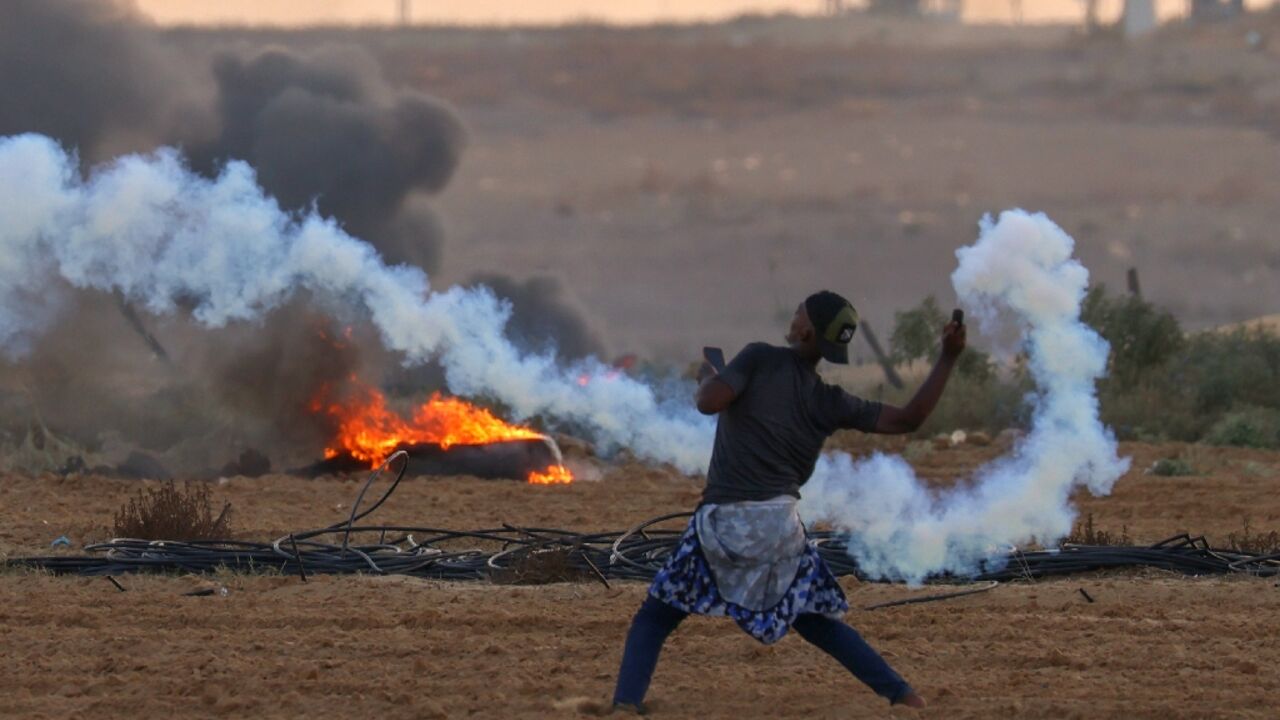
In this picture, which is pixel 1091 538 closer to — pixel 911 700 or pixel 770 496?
pixel 911 700

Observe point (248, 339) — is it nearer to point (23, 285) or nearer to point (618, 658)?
point (23, 285)

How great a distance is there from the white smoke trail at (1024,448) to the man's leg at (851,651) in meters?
2.79

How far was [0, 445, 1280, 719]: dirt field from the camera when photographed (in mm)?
8805

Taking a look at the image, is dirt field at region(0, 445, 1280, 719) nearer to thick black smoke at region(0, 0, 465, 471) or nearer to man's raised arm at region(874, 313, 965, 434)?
man's raised arm at region(874, 313, 965, 434)

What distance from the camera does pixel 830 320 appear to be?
805 centimetres

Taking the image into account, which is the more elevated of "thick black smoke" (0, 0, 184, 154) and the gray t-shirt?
"thick black smoke" (0, 0, 184, 154)

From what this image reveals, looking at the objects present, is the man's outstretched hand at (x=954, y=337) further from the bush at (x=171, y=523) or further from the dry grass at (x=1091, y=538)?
the bush at (x=171, y=523)

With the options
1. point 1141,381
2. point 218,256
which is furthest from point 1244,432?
point 218,256

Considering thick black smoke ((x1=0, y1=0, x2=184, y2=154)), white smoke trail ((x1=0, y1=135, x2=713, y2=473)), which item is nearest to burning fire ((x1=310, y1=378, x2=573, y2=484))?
white smoke trail ((x1=0, y1=135, x2=713, y2=473))

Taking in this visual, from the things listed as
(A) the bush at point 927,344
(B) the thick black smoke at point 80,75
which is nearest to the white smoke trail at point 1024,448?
(A) the bush at point 927,344

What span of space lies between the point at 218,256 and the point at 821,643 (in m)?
9.29

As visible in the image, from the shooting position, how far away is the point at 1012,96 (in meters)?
53.2

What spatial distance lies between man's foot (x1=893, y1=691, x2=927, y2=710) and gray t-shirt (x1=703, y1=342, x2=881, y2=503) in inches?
36.2

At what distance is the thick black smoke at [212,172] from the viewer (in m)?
19.4
